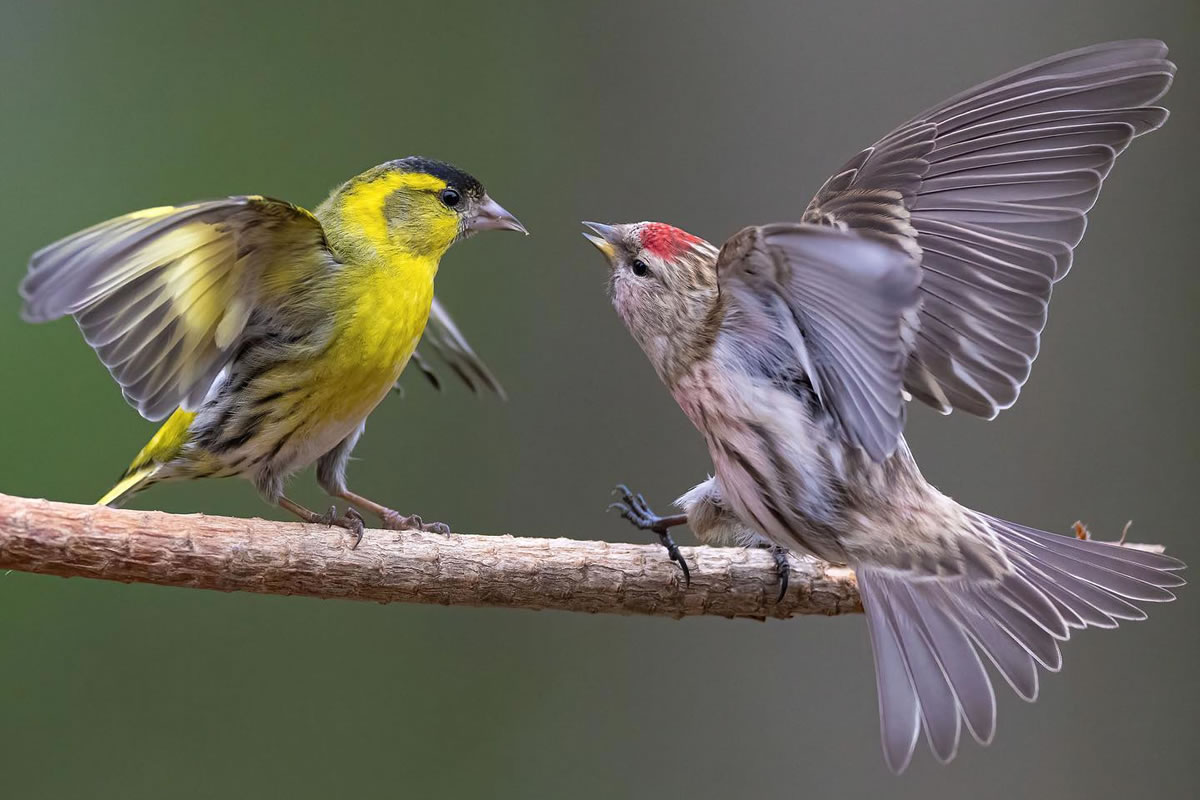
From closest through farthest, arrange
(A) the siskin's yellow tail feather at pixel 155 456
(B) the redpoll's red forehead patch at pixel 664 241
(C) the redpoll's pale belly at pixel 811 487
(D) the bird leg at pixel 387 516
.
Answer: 1. (C) the redpoll's pale belly at pixel 811 487
2. (B) the redpoll's red forehead patch at pixel 664 241
3. (A) the siskin's yellow tail feather at pixel 155 456
4. (D) the bird leg at pixel 387 516

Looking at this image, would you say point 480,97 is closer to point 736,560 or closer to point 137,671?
point 137,671

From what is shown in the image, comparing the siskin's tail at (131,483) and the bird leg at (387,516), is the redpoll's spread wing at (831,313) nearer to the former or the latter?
the bird leg at (387,516)

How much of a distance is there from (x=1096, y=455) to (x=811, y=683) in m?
1.01

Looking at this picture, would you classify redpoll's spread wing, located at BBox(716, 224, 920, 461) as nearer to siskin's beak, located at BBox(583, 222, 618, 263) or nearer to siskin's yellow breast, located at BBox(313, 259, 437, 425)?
siskin's beak, located at BBox(583, 222, 618, 263)

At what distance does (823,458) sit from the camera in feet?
7.35

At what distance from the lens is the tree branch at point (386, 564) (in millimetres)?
2070

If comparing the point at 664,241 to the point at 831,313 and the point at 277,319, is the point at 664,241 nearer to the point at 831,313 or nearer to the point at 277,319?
the point at 831,313

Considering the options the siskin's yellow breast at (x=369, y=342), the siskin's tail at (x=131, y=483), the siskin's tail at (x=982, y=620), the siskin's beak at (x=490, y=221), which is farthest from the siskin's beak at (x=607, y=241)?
the siskin's tail at (x=131, y=483)

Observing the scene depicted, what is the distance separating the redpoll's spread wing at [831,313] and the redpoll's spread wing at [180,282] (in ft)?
2.69

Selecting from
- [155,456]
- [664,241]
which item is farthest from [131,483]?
[664,241]

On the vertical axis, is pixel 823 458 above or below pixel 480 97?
below

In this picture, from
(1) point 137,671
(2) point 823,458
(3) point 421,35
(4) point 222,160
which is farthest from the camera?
(3) point 421,35

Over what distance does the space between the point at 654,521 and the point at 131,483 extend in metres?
1.06

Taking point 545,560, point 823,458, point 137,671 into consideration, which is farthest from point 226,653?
point 823,458
